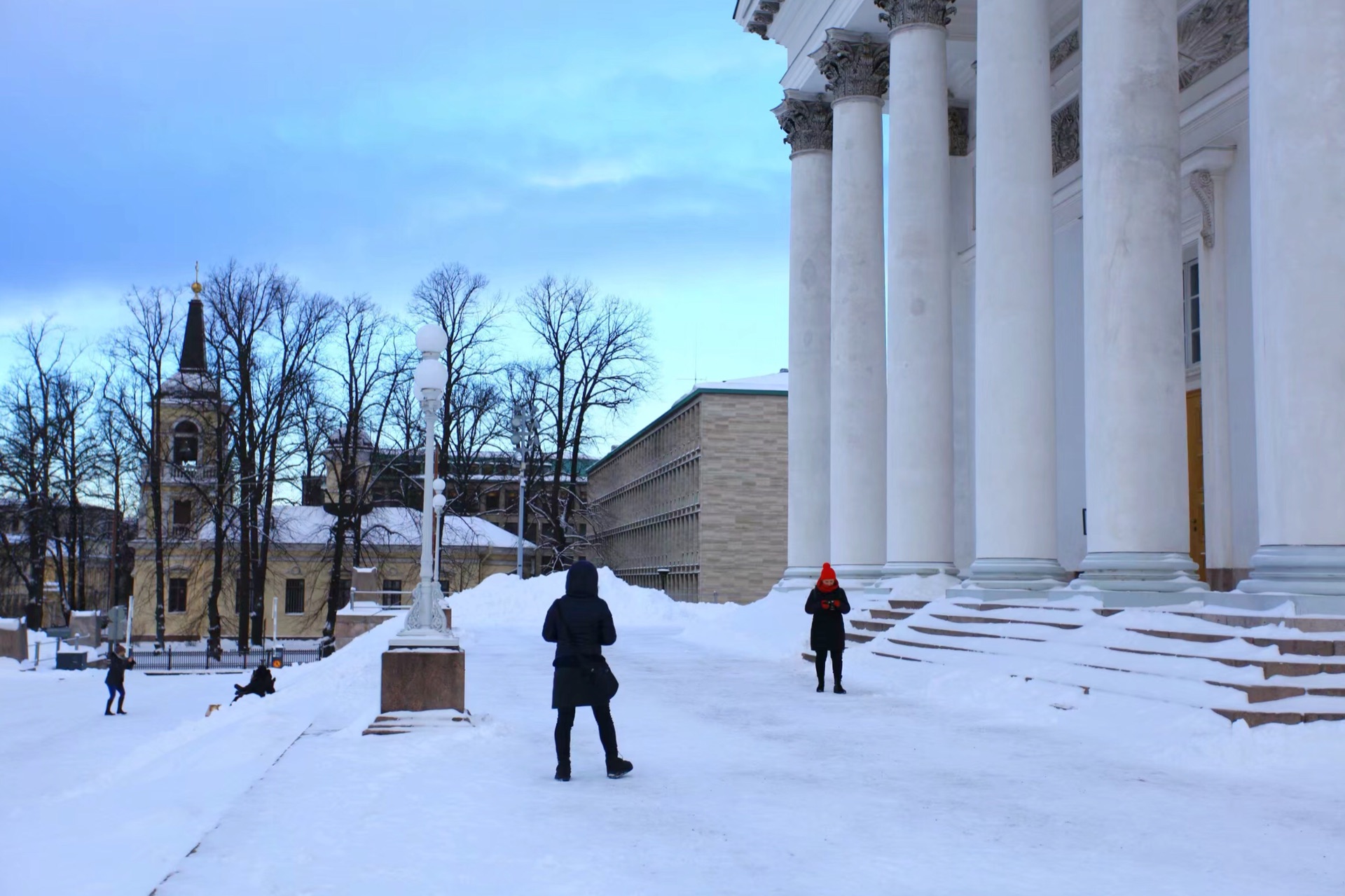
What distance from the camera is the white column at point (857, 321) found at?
25031 mm

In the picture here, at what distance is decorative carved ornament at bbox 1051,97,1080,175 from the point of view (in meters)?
24.9

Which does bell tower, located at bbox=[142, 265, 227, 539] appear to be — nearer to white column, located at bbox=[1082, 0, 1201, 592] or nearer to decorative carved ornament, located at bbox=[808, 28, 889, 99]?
decorative carved ornament, located at bbox=[808, 28, 889, 99]

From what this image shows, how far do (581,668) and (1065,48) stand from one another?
1972cm

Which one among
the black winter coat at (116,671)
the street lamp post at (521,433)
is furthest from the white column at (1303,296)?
the street lamp post at (521,433)

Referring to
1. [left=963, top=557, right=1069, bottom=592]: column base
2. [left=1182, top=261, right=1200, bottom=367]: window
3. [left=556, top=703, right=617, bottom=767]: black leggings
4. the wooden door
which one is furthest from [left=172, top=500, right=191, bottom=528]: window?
[left=556, top=703, right=617, bottom=767]: black leggings

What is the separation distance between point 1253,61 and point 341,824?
37.5 feet

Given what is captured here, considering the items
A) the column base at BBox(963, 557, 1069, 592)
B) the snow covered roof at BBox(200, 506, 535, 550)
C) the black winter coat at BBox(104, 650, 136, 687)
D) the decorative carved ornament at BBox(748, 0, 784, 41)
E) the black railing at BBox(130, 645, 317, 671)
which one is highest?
the decorative carved ornament at BBox(748, 0, 784, 41)

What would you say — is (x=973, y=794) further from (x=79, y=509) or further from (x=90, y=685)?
(x=79, y=509)

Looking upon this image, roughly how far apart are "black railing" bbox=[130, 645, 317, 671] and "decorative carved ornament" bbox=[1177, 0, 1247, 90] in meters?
35.0

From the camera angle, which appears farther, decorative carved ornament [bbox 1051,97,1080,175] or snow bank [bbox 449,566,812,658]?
snow bank [bbox 449,566,812,658]

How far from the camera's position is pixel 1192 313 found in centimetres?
2219

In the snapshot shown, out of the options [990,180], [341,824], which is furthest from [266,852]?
[990,180]

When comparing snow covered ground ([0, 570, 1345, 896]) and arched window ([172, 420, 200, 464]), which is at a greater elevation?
arched window ([172, 420, 200, 464])

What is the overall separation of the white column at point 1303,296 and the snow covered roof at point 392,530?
4964cm
